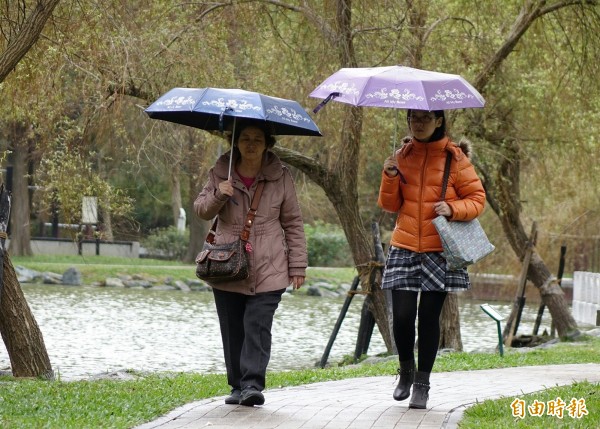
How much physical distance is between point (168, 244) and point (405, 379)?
130 feet

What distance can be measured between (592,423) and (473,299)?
96.0 ft

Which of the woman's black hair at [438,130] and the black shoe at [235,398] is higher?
the woman's black hair at [438,130]

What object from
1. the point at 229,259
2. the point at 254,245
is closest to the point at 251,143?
the point at 254,245

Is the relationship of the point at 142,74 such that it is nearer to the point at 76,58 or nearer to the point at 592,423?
the point at 76,58

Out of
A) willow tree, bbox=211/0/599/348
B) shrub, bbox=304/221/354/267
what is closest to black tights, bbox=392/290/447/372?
willow tree, bbox=211/0/599/348

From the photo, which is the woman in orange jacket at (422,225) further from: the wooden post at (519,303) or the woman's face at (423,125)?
the wooden post at (519,303)

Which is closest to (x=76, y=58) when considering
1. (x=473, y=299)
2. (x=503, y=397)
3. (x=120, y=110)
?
(x=120, y=110)

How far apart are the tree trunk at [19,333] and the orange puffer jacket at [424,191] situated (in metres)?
4.83

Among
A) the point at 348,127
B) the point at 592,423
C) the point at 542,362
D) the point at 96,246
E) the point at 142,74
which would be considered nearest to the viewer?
the point at 592,423

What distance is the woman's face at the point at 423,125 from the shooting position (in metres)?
7.31

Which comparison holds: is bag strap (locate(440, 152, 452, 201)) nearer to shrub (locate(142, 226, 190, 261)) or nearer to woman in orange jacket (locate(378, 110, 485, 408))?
woman in orange jacket (locate(378, 110, 485, 408))

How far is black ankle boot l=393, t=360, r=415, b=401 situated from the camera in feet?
24.1

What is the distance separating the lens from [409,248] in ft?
23.7

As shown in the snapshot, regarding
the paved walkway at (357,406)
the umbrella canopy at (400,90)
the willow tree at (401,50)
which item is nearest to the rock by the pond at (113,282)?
the willow tree at (401,50)
